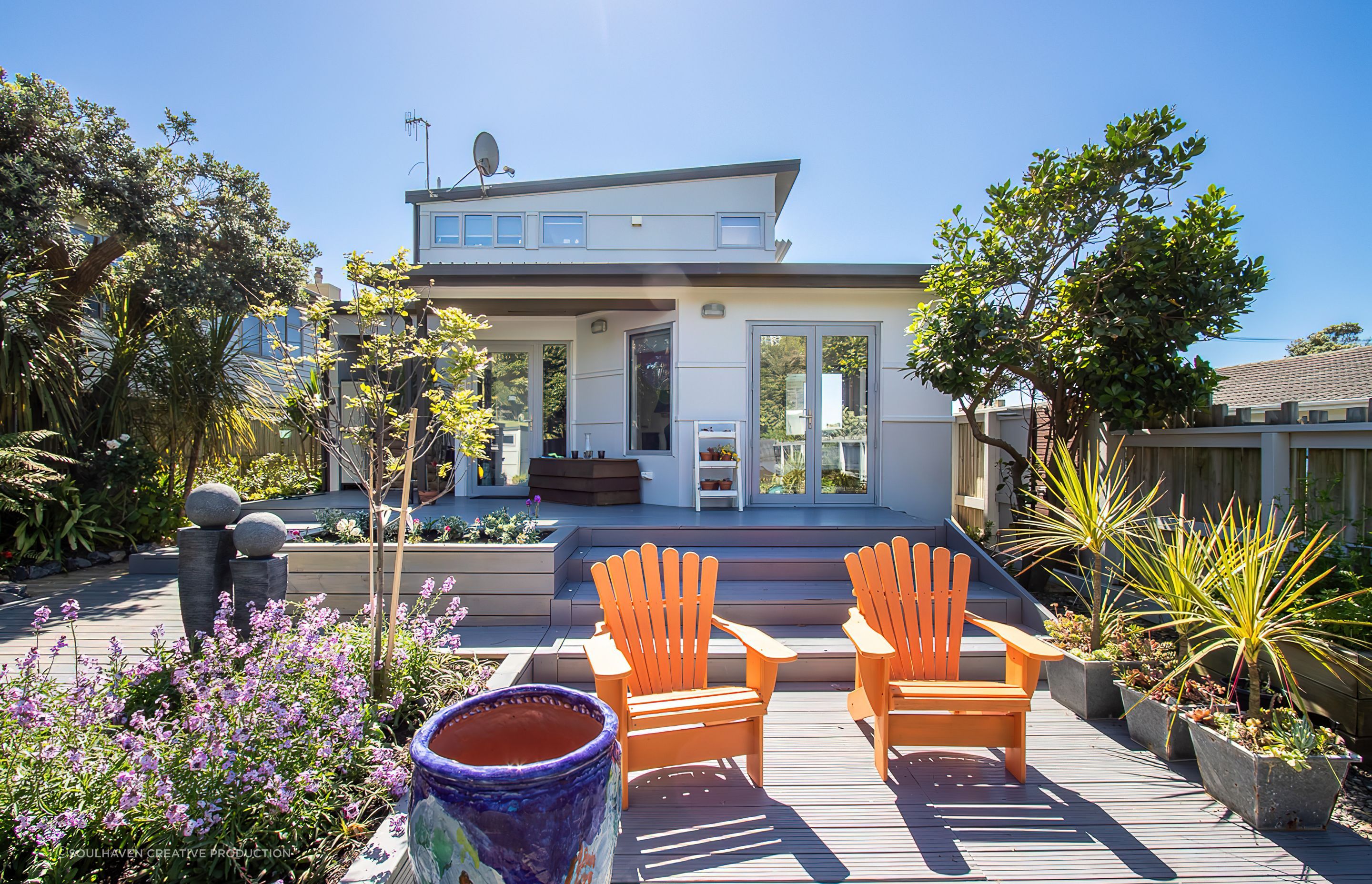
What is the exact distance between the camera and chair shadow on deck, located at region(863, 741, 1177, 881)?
82.5 inches

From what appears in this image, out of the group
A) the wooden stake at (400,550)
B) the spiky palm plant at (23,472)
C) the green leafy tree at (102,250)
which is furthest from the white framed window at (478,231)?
the wooden stake at (400,550)

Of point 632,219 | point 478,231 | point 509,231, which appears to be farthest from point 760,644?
point 478,231

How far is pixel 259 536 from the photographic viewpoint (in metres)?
2.71

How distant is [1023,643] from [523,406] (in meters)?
6.92

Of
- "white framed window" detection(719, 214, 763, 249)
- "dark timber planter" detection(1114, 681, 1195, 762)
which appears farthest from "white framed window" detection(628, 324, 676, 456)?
"dark timber planter" detection(1114, 681, 1195, 762)

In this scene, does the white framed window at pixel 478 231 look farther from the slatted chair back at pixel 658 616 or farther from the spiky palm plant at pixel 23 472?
Answer: the slatted chair back at pixel 658 616

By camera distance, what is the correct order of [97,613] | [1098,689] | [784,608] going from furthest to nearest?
[97,613] < [784,608] < [1098,689]

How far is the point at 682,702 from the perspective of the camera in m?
2.49

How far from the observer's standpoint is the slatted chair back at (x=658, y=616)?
9.00 ft

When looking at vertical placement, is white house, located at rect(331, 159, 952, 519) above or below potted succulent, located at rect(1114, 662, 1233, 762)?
above

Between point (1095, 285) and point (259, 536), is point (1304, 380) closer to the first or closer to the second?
point (1095, 285)

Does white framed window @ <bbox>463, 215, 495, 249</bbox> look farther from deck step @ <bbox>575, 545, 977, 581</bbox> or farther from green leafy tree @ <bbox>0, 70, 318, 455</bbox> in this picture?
deck step @ <bbox>575, 545, 977, 581</bbox>

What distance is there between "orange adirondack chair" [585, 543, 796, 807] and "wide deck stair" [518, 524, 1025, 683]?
2.17 ft

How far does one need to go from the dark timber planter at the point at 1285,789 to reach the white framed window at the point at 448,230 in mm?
11483
